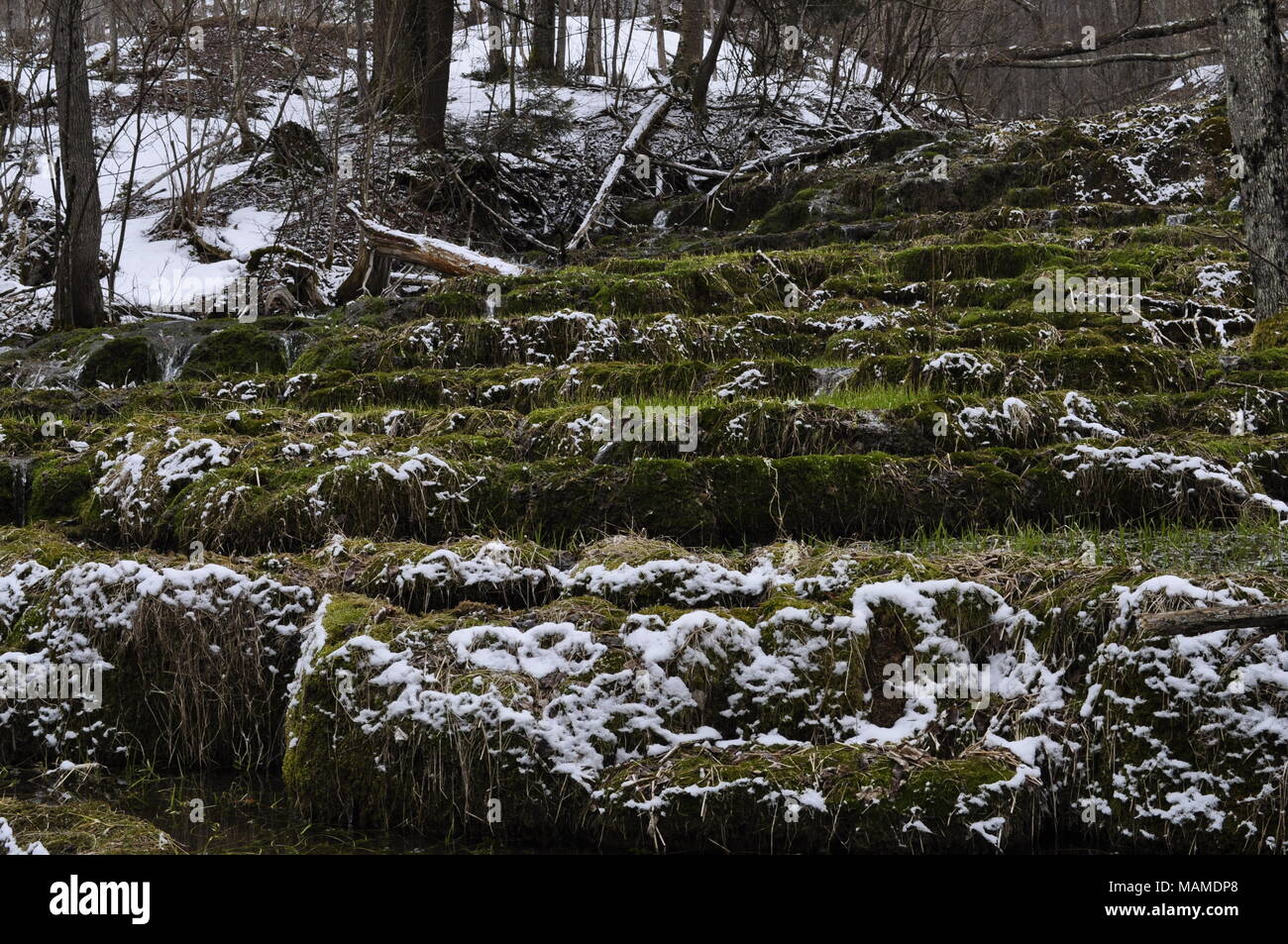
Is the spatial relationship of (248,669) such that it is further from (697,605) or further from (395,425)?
(395,425)

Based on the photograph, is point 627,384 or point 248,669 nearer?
point 248,669

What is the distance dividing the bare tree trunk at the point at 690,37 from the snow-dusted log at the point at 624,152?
67.0 inches

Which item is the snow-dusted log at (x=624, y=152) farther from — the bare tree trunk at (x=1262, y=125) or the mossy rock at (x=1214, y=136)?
the bare tree trunk at (x=1262, y=125)

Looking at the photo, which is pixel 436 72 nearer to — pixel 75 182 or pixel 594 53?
pixel 75 182

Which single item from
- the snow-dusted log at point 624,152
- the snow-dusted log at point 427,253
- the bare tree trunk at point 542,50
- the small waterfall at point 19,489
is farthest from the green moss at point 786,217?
the bare tree trunk at point 542,50

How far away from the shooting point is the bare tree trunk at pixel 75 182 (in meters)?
10.3

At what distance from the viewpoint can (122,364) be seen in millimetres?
9266

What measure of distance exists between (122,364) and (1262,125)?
960 cm

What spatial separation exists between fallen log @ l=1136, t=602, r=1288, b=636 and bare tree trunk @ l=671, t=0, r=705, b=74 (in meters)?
15.6

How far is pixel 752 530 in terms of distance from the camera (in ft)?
18.4
